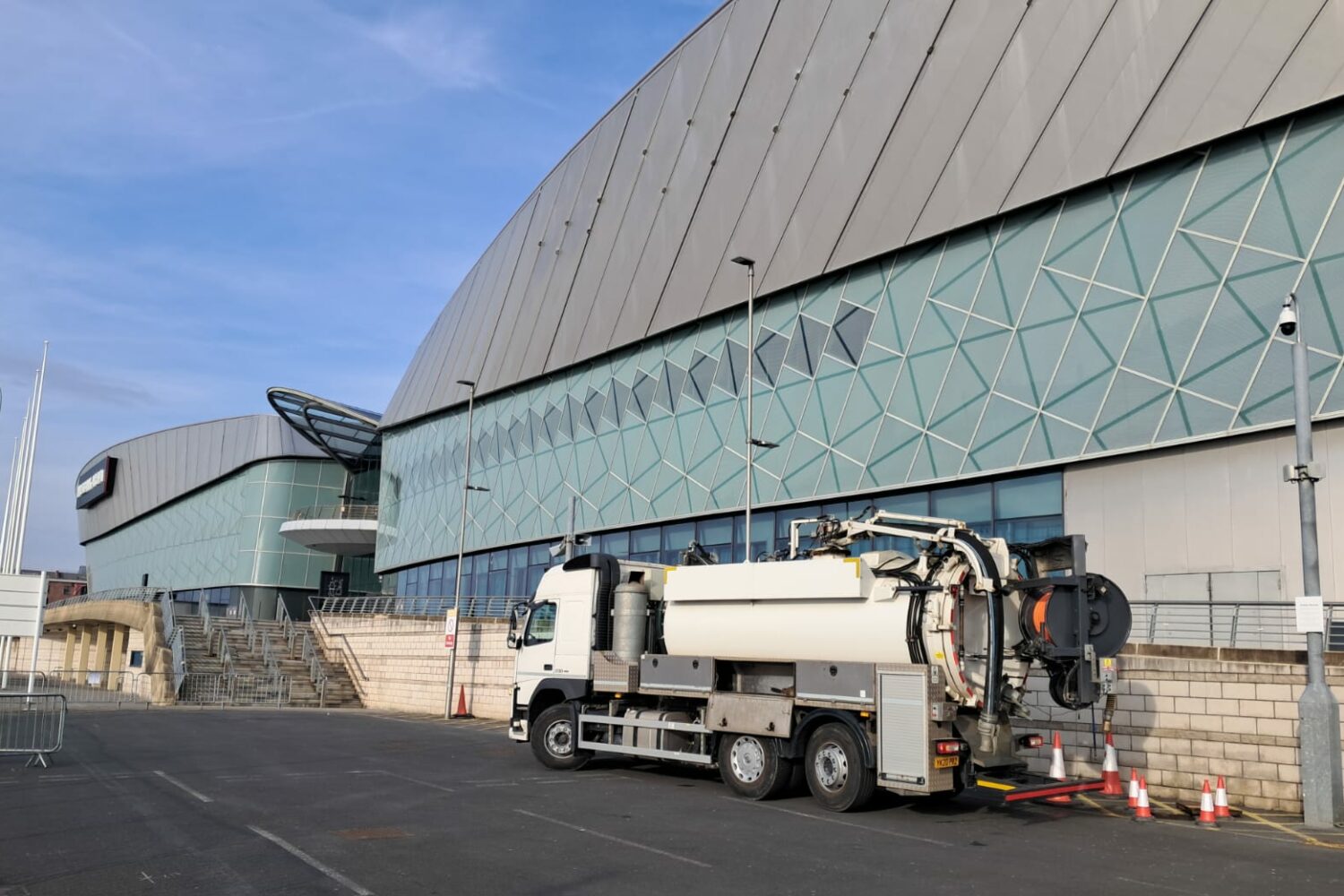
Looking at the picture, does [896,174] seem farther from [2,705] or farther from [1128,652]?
[2,705]

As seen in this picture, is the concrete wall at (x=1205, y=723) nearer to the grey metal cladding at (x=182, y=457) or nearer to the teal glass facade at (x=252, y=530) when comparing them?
the teal glass facade at (x=252, y=530)

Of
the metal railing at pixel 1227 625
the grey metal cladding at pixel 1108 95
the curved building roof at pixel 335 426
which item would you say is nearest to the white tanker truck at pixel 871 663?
the metal railing at pixel 1227 625

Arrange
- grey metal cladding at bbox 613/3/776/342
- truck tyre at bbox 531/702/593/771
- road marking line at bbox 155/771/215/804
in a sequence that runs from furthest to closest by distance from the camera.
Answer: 1. grey metal cladding at bbox 613/3/776/342
2. truck tyre at bbox 531/702/593/771
3. road marking line at bbox 155/771/215/804

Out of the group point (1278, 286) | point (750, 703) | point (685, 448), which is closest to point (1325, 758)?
point (750, 703)

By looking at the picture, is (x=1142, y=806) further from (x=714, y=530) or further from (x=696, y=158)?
(x=696, y=158)

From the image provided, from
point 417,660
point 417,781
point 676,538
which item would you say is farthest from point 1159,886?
point 417,660

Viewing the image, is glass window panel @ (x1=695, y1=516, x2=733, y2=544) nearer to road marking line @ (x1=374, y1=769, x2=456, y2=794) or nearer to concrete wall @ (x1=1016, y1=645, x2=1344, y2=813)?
concrete wall @ (x1=1016, y1=645, x2=1344, y2=813)

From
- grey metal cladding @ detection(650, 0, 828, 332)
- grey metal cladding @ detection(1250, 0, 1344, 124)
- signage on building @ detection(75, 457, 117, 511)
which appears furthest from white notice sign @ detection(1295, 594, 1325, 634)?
signage on building @ detection(75, 457, 117, 511)

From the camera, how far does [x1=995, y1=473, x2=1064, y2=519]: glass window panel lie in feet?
69.1

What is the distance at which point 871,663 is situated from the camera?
1271 cm

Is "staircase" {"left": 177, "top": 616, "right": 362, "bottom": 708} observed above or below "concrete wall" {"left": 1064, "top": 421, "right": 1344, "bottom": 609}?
below

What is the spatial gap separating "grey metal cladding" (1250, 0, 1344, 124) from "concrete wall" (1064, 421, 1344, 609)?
5595 mm

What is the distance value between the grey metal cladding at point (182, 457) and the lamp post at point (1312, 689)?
6090cm

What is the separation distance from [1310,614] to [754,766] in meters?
7.17
